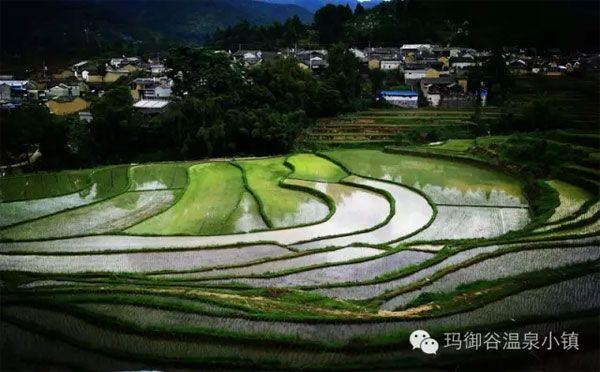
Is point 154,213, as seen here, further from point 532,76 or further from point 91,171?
point 532,76

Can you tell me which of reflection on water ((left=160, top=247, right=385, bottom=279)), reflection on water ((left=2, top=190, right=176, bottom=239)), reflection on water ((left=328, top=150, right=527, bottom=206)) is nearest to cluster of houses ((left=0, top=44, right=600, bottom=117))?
reflection on water ((left=328, top=150, right=527, bottom=206))

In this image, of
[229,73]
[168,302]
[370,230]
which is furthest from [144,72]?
[168,302]

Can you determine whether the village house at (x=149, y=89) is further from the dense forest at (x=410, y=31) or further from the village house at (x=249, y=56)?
the dense forest at (x=410, y=31)

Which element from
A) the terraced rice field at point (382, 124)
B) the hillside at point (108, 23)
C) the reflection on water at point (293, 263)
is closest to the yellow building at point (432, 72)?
the terraced rice field at point (382, 124)

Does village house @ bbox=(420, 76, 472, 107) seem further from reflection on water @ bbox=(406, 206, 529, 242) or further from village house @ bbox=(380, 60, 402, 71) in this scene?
reflection on water @ bbox=(406, 206, 529, 242)

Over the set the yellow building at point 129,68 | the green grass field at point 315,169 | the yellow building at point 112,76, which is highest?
the yellow building at point 129,68
